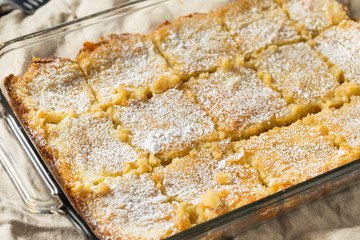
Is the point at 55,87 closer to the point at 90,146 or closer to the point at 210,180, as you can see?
the point at 90,146

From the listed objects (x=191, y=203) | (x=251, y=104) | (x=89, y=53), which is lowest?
(x=191, y=203)

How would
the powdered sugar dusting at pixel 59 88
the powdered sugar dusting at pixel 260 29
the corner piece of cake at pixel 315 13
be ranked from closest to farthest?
the powdered sugar dusting at pixel 59 88 < the powdered sugar dusting at pixel 260 29 < the corner piece of cake at pixel 315 13

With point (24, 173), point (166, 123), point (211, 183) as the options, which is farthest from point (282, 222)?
point (24, 173)

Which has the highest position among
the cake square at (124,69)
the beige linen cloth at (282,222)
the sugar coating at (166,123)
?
the cake square at (124,69)

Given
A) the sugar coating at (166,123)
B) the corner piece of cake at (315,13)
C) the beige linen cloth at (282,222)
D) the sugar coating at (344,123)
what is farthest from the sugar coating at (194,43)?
the beige linen cloth at (282,222)

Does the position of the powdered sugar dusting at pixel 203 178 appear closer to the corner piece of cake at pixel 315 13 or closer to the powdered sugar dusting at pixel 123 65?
the powdered sugar dusting at pixel 123 65

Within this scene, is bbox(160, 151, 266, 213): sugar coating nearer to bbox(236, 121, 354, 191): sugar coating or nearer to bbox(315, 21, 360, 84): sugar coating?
bbox(236, 121, 354, 191): sugar coating

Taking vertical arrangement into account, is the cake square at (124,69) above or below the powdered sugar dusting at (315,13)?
above

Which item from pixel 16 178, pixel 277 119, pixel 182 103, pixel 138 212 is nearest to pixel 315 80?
pixel 277 119

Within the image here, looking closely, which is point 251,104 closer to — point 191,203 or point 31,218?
point 191,203
